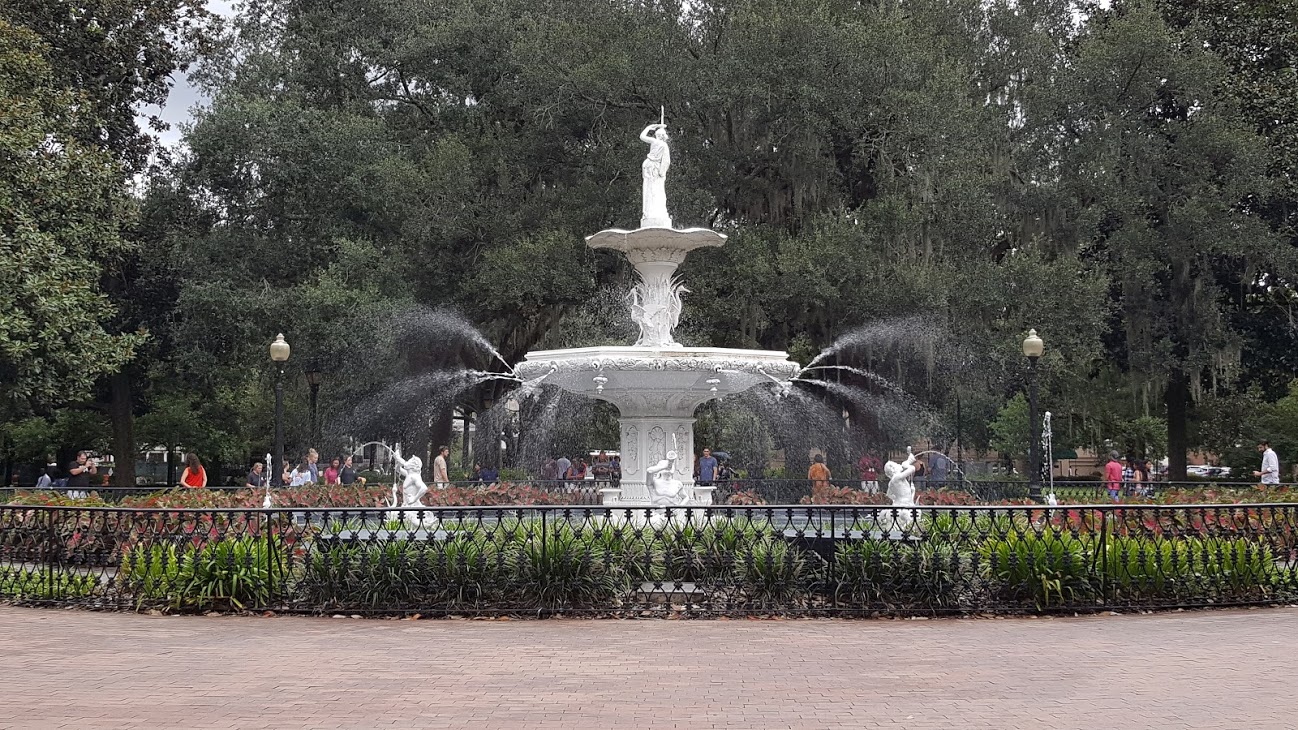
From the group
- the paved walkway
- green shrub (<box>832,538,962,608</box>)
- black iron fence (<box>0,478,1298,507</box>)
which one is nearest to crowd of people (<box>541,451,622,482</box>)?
black iron fence (<box>0,478,1298,507</box>)

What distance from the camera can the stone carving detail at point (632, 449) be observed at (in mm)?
17000

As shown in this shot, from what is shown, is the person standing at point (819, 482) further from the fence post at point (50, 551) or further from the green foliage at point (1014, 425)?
the green foliage at point (1014, 425)

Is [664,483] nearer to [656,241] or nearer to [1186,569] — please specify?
[656,241]

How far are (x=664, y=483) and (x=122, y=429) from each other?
23.7 m

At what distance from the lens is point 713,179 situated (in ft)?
93.7

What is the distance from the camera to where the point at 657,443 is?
17016mm

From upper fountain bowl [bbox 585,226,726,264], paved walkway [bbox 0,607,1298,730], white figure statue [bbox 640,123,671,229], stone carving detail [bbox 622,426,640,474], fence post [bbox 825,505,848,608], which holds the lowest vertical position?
paved walkway [bbox 0,607,1298,730]

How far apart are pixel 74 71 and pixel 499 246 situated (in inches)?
444

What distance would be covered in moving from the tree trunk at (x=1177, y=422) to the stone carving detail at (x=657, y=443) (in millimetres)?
17934

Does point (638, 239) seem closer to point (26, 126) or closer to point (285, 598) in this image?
point (285, 598)

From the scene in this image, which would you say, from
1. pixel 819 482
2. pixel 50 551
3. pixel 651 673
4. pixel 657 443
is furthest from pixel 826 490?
pixel 651 673

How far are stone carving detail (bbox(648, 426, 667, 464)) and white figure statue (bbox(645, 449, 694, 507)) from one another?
74.7 inches

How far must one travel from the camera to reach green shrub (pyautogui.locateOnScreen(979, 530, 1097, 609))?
37.9 ft

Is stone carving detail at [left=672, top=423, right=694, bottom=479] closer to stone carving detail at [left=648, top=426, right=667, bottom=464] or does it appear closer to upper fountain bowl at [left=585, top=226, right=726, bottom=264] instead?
stone carving detail at [left=648, top=426, right=667, bottom=464]
